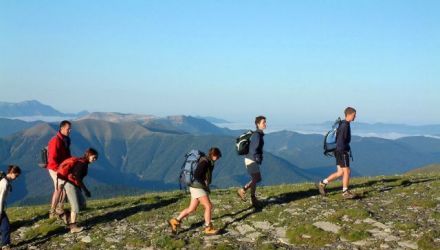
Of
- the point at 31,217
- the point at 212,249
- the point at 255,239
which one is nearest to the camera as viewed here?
the point at 212,249

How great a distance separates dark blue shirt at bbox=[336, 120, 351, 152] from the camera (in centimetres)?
1966

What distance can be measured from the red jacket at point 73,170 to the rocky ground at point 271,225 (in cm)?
201

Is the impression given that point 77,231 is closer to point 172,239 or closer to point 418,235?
point 172,239

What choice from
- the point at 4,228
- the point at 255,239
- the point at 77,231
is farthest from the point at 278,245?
the point at 4,228

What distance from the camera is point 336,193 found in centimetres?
2203

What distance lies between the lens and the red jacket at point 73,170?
17250mm

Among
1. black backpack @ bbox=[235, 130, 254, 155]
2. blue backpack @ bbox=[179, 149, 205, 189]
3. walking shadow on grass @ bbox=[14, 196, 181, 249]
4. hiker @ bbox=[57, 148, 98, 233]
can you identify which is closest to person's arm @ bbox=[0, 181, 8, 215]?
walking shadow on grass @ bbox=[14, 196, 181, 249]

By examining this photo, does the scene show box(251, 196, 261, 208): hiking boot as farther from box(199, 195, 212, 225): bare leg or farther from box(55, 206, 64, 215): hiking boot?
box(55, 206, 64, 215): hiking boot

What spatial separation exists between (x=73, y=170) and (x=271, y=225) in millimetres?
7381

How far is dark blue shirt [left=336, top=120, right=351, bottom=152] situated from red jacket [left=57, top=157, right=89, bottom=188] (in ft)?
33.1

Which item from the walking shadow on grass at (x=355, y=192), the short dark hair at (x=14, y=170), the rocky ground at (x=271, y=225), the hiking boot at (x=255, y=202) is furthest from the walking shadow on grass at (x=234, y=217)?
the short dark hair at (x=14, y=170)

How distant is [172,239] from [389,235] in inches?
275

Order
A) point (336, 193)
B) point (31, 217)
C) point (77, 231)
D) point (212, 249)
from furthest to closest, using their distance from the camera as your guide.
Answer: point (336, 193), point (31, 217), point (77, 231), point (212, 249)

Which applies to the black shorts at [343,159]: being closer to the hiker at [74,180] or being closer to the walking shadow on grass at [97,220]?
the walking shadow on grass at [97,220]
